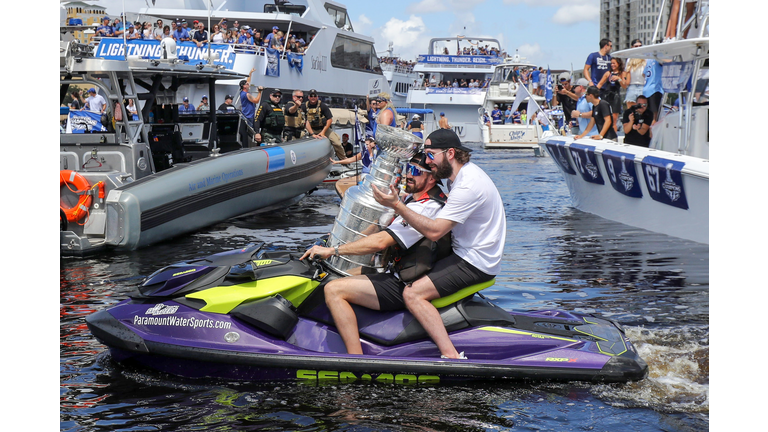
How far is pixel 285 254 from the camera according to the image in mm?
5043

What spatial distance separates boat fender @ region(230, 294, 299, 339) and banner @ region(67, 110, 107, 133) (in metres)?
6.21

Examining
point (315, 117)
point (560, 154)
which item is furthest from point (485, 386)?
point (315, 117)

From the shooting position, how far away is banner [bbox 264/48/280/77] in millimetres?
23062

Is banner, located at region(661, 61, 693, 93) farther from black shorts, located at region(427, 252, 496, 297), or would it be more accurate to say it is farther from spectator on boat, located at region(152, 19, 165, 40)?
spectator on boat, located at region(152, 19, 165, 40)

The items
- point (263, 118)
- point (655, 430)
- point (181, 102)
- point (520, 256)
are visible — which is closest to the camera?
point (655, 430)

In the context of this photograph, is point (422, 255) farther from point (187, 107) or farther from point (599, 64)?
point (187, 107)

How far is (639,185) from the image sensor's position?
10.4 m

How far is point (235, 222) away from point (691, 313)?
716cm

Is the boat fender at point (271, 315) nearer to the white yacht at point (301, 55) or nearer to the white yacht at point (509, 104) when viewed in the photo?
the white yacht at point (301, 55)

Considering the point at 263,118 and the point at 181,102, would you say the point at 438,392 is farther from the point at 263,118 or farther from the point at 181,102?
the point at 263,118

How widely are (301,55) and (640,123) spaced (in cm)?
1629

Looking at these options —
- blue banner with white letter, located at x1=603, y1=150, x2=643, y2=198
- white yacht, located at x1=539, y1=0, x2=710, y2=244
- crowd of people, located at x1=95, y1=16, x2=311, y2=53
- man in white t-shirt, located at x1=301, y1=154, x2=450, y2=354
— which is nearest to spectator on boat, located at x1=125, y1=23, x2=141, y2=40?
crowd of people, located at x1=95, y1=16, x2=311, y2=53

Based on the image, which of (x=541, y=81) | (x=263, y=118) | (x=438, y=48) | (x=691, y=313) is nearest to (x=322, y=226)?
(x=263, y=118)

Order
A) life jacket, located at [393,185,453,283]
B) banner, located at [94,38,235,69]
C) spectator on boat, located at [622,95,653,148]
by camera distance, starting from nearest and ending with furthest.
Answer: life jacket, located at [393,185,453,283] → spectator on boat, located at [622,95,653,148] → banner, located at [94,38,235,69]
